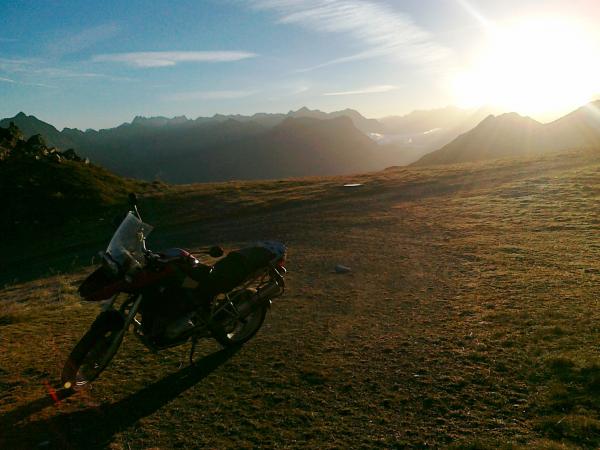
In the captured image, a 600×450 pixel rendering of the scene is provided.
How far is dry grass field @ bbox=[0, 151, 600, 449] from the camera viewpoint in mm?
5195

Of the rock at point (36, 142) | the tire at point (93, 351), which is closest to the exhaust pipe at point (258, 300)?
the tire at point (93, 351)

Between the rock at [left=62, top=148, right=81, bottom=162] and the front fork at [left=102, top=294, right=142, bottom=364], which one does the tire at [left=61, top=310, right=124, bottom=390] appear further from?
the rock at [left=62, top=148, right=81, bottom=162]

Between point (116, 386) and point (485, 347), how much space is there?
5580mm

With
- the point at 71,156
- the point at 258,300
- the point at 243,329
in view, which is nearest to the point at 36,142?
the point at 71,156

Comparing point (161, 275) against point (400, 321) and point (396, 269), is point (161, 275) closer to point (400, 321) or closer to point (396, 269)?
point (400, 321)

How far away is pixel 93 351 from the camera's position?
6.23m

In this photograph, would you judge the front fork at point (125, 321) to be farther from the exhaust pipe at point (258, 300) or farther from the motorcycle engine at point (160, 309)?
the exhaust pipe at point (258, 300)

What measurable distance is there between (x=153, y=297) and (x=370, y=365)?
11.0ft

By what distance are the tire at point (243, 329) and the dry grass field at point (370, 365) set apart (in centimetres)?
26

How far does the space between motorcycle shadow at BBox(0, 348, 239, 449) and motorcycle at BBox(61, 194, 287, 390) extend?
457 millimetres

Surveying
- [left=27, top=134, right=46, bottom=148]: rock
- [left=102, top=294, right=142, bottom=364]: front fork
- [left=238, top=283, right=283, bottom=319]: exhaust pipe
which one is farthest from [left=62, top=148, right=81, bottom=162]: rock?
[left=102, top=294, right=142, bottom=364]: front fork

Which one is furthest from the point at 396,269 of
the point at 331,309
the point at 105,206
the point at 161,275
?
the point at 105,206

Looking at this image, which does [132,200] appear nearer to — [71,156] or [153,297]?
[153,297]

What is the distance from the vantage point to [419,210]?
2222 centimetres
